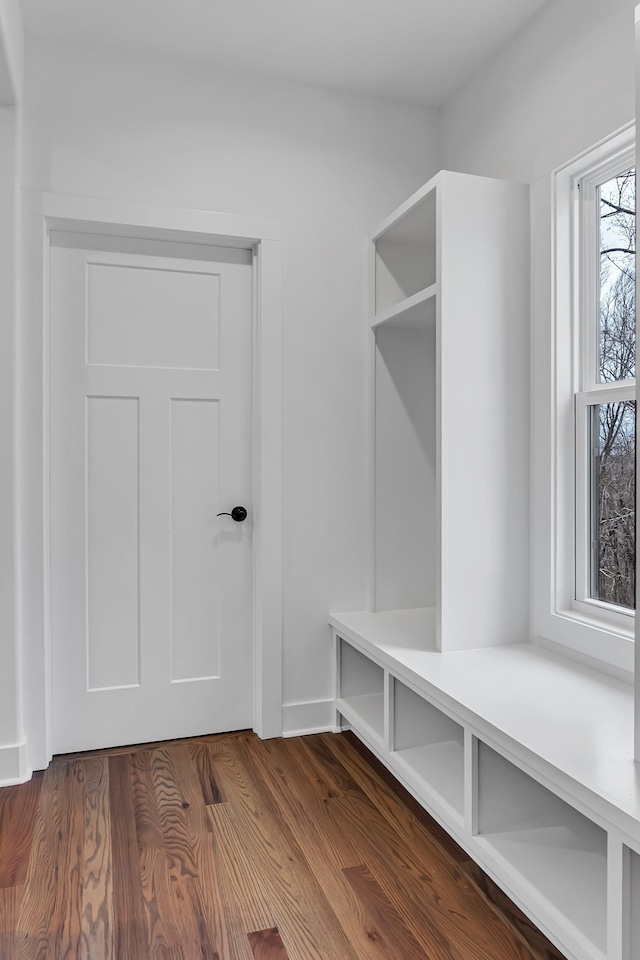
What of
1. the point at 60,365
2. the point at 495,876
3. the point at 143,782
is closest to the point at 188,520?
the point at 60,365

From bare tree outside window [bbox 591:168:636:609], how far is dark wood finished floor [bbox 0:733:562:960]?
3.13 ft

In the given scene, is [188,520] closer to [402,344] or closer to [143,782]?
[143,782]

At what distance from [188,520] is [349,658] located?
2.85ft

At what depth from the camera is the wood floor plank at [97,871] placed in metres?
1.52

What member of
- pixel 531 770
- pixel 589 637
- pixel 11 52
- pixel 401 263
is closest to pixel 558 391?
pixel 589 637

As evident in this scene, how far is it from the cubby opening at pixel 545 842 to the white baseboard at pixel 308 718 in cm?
105

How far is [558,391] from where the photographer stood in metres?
2.21

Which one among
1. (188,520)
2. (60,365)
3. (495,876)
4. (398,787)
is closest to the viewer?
(495,876)

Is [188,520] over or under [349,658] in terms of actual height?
over

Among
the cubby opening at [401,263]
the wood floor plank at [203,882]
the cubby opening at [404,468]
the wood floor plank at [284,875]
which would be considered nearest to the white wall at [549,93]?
the cubby opening at [401,263]

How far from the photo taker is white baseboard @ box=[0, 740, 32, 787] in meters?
2.24

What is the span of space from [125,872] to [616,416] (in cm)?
192

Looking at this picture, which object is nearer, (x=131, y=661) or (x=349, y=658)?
(x=131, y=661)

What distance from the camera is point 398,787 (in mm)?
2248
